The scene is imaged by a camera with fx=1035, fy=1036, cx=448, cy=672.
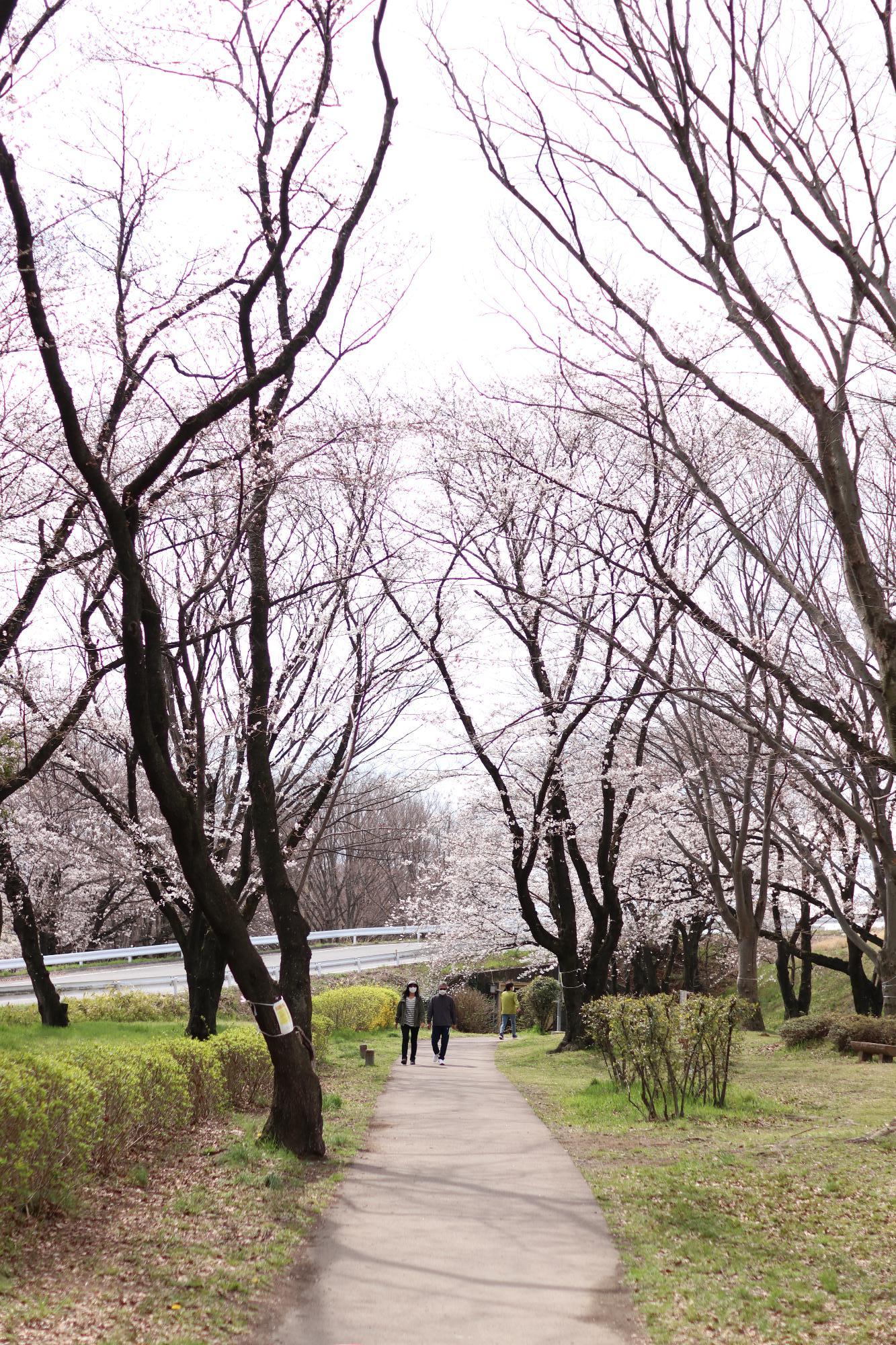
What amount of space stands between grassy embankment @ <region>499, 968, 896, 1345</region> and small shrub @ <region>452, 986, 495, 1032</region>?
19720mm

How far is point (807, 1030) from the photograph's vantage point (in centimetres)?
1759

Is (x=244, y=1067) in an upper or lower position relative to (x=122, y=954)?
upper

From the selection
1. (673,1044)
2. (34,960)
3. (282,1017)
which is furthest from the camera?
(34,960)

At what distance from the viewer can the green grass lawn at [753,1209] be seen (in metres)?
4.61

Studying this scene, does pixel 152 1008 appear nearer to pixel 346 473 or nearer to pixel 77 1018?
pixel 77 1018

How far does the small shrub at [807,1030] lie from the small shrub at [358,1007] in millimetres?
8500

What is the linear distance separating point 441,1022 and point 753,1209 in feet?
40.7

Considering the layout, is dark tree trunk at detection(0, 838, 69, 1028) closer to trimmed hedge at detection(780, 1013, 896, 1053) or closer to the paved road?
Answer: the paved road

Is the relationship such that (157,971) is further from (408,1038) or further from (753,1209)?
(753,1209)

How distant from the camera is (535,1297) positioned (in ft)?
16.0

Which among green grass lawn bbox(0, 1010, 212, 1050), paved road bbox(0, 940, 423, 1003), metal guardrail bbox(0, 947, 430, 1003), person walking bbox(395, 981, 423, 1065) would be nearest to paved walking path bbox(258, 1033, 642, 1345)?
green grass lawn bbox(0, 1010, 212, 1050)

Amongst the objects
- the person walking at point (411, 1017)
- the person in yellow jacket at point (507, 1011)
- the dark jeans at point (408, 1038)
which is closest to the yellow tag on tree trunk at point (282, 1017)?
the person walking at point (411, 1017)

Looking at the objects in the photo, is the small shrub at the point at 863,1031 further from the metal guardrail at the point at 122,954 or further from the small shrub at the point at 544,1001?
the metal guardrail at the point at 122,954

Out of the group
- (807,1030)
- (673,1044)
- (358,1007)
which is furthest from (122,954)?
(673,1044)
